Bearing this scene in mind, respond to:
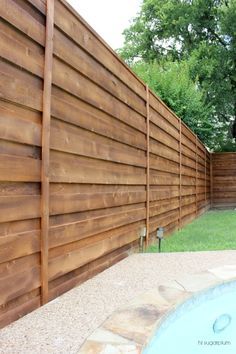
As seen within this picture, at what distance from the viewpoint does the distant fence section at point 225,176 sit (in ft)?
42.8

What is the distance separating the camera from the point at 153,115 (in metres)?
5.59

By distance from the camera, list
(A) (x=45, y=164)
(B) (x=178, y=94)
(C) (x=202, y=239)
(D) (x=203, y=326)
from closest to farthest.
A: 1. (A) (x=45, y=164)
2. (D) (x=203, y=326)
3. (C) (x=202, y=239)
4. (B) (x=178, y=94)

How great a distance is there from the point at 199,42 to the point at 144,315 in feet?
53.5

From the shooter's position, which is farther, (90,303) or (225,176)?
(225,176)

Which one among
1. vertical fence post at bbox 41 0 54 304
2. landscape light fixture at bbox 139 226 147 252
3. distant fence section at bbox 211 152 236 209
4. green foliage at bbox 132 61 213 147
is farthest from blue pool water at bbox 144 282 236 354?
distant fence section at bbox 211 152 236 209

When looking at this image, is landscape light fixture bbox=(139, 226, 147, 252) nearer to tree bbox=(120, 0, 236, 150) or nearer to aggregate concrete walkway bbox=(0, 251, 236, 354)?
aggregate concrete walkway bbox=(0, 251, 236, 354)

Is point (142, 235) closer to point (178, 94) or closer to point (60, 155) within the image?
point (60, 155)

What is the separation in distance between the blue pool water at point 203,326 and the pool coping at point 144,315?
53 millimetres

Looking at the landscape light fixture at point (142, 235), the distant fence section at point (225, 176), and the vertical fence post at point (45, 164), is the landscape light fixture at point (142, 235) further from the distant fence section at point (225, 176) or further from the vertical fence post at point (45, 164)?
the distant fence section at point (225, 176)

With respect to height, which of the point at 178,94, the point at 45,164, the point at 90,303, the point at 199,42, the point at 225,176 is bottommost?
the point at 90,303

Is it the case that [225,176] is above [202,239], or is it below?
above

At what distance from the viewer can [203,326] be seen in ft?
9.73

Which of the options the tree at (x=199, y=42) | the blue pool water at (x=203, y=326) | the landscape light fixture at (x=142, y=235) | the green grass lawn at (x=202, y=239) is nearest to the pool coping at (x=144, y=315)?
the blue pool water at (x=203, y=326)

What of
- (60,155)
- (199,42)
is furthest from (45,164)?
(199,42)
